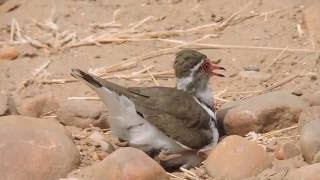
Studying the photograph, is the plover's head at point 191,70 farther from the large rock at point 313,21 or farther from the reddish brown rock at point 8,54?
the reddish brown rock at point 8,54

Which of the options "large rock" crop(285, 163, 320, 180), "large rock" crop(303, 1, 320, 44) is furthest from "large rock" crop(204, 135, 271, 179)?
"large rock" crop(303, 1, 320, 44)

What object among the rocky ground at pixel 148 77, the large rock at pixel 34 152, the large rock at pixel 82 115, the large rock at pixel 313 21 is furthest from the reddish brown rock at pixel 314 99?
the large rock at pixel 34 152

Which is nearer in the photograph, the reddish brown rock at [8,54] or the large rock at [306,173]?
the large rock at [306,173]

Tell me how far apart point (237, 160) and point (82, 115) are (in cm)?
112

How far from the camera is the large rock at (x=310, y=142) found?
4.12 metres

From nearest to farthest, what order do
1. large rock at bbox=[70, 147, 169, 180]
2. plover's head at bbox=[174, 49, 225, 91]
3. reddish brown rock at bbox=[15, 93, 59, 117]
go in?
large rock at bbox=[70, 147, 169, 180] → plover's head at bbox=[174, 49, 225, 91] → reddish brown rock at bbox=[15, 93, 59, 117]

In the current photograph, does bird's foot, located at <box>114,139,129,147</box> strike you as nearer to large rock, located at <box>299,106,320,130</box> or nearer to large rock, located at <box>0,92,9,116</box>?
large rock, located at <box>0,92,9,116</box>

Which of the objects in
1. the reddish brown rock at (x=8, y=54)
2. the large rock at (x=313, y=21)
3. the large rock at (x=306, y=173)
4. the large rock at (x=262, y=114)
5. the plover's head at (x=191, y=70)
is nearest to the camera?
the large rock at (x=306, y=173)

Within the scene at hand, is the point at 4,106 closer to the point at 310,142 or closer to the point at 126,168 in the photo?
the point at 126,168

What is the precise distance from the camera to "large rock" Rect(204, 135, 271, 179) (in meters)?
4.12

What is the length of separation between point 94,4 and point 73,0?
20cm

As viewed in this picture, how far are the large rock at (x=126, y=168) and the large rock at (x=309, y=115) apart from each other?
84cm

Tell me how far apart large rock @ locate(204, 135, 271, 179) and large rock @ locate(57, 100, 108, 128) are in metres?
0.86

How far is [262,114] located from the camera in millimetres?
4641
